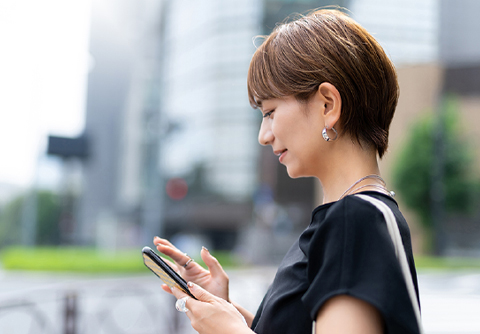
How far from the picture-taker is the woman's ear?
0.99 metres

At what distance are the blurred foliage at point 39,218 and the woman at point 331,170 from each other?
18056mm

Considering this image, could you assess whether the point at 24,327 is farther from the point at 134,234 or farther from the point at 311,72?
the point at 134,234

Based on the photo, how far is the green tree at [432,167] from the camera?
1391 centimetres

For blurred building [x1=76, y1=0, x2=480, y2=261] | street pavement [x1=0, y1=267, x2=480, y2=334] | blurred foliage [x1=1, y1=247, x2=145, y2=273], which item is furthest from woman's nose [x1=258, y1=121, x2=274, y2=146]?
blurred building [x1=76, y1=0, x2=480, y2=261]

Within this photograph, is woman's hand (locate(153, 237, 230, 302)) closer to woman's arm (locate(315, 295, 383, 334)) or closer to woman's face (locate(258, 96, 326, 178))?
woman's face (locate(258, 96, 326, 178))

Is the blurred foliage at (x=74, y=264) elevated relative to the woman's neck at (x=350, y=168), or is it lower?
lower

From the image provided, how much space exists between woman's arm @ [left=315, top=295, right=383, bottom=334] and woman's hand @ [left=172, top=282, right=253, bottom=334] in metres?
0.19

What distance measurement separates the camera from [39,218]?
26.1 meters

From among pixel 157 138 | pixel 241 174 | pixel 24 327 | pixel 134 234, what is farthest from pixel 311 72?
pixel 241 174

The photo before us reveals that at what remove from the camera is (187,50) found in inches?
1097

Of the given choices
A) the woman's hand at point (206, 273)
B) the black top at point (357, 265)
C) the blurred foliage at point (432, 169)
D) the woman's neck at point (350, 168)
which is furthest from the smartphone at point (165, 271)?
the blurred foliage at point (432, 169)

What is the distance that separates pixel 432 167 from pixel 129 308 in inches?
404

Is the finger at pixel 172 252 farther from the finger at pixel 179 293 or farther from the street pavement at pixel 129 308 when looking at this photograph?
the street pavement at pixel 129 308

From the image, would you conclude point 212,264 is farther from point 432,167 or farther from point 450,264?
point 432,167
